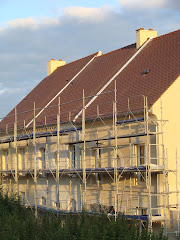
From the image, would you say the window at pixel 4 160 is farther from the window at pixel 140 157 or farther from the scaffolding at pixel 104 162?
the window at pixel 140 157

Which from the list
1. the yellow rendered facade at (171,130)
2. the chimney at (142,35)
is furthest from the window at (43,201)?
the chimney at (142,35)

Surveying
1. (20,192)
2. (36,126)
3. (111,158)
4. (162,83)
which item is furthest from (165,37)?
(20,192)

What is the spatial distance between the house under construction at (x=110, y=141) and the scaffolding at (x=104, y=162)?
0.05 meters

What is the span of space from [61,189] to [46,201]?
1820 millimetres

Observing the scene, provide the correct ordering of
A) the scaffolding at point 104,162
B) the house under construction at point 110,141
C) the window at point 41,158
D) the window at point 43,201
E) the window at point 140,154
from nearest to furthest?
the scaffolding at point 104,162 → the house under construction at point 110,141 → the window at point 140,154 → the window at point 43,201 → the window at point 41,158

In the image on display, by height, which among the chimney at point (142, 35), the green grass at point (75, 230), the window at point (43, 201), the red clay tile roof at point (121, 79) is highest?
the chimney at point (142, 35)

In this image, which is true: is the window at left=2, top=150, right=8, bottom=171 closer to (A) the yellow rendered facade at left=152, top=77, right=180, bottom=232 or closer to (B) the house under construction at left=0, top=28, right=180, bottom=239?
(B) the house under construction at left=0, top=28, right=180, bottom=239

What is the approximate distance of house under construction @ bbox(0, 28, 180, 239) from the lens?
22875mm

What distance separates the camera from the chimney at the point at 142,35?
96.4ft

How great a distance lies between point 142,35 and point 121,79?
11.7ft

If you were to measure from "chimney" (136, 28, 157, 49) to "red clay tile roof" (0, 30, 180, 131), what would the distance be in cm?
61

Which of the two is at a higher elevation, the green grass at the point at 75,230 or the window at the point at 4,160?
the window at the point at 4,160

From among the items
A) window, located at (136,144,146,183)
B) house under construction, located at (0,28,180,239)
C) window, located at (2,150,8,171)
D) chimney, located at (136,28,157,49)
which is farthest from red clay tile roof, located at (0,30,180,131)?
window, located at (2,150,8,171)

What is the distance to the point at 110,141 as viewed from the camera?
25594 mm
